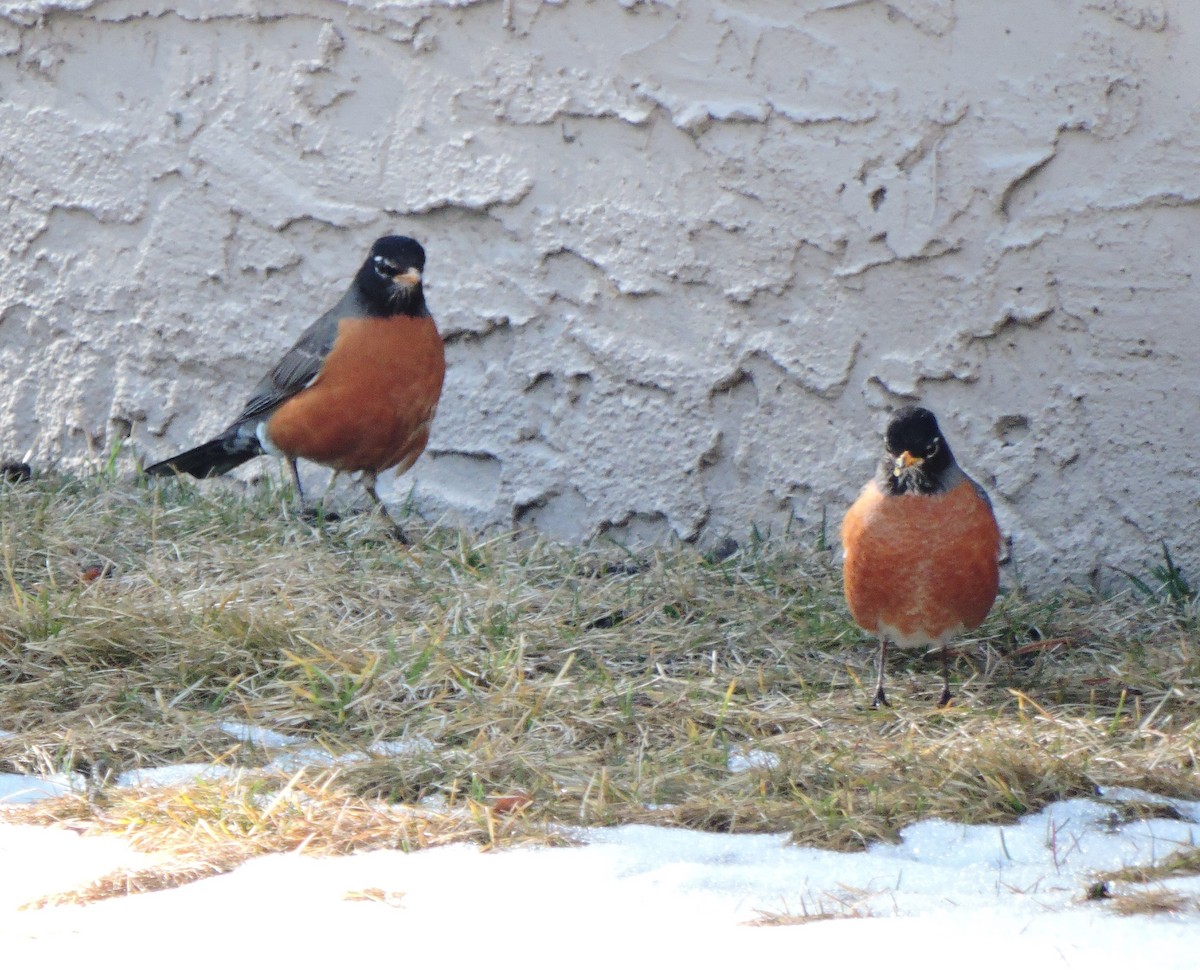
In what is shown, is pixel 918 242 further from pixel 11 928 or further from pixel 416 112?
pixel 11 928

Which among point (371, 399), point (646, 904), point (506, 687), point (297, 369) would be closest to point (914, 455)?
point (506, 687)

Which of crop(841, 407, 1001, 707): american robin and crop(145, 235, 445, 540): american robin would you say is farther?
crop(145, 235, 445, 540): american robin

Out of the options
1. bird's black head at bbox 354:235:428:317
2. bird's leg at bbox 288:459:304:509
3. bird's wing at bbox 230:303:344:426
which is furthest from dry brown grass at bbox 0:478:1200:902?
bird's black head at bbox 354:235:428:317

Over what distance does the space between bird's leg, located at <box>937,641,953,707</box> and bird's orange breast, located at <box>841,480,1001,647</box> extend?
2.3 inches

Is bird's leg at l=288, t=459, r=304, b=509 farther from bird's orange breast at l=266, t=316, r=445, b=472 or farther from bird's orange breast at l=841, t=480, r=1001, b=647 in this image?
bird's orange breast at l=841, t=480, r=1001, b=647

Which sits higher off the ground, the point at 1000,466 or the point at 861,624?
the point at 1000,466

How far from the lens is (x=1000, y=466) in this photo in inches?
158

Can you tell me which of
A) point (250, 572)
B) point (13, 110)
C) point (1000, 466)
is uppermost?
point (13, 110)

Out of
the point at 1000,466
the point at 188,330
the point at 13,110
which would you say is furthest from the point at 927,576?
the point at 13,110

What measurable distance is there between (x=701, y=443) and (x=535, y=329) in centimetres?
59

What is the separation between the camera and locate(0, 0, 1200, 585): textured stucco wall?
12.6 ft

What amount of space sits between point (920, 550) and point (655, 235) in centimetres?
134

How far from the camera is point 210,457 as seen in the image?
466 cm

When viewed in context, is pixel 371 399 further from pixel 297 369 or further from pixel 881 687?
pixel 881 687
